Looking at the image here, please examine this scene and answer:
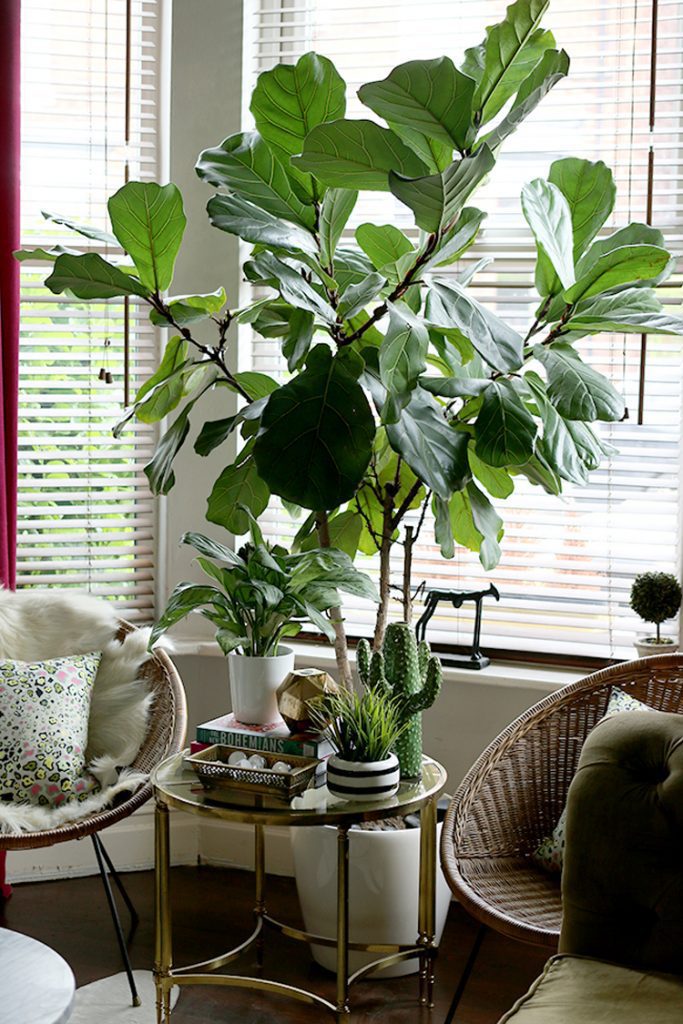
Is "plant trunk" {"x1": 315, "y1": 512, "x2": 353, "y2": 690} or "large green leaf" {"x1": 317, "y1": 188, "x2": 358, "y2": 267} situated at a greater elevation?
"large green leaf" {"x1": 317, "y1": 188, "x2": 358, "y2": 267}

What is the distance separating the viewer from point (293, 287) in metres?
2.21

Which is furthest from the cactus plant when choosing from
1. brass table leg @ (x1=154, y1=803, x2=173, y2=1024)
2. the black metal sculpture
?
brass table leg @ (x1=154, y1=803, x2=173, y2=1024)

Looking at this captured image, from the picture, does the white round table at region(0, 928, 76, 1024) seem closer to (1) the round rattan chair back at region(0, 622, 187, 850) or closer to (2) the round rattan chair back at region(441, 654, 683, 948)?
(1) the round rattan chair back at region(0, 622, 187, 850)

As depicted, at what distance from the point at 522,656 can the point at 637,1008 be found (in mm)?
1628

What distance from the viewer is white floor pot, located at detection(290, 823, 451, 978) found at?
2539mm

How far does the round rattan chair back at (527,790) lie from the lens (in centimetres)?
226

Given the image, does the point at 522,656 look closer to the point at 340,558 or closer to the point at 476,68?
the point at 340,558

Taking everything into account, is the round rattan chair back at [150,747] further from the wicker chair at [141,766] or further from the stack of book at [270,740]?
the stack of book at [270,740]

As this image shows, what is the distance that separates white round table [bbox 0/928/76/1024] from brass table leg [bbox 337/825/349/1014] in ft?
1.91

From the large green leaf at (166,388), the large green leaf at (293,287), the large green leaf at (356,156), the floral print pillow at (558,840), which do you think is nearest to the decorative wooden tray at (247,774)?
the floral print pillow at (558,840)

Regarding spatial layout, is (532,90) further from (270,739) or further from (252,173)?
(270,739)

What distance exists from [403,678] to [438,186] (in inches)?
39.3

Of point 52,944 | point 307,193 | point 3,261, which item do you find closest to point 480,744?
point 52,944

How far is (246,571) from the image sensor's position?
2.44 metres
